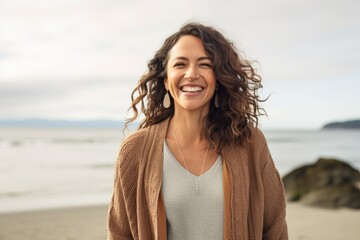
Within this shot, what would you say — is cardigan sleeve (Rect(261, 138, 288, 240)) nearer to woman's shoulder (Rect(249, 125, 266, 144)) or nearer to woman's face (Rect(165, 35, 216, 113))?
woman's shoulder (Rect(249, 125, 266, 144))

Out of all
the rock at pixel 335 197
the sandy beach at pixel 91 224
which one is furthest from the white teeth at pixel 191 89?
the rock at pixel 335 197

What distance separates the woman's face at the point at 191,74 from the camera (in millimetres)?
2420

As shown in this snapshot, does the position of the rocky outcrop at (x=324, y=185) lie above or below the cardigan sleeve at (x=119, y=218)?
below

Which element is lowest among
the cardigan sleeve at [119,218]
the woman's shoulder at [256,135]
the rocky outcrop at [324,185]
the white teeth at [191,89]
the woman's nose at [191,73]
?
the rocky outcrop at [324,185]

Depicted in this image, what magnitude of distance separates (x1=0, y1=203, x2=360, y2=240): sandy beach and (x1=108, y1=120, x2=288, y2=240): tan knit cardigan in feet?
17.5

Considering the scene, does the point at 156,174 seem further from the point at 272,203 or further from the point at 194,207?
the point at 272,203

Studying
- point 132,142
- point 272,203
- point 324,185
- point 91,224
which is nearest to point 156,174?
point 132,142

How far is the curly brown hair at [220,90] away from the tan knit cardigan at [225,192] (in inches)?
3.6

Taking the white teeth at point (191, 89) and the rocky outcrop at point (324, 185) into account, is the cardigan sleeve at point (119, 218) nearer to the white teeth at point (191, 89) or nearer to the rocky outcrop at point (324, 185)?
the white teeth at point (191, 89)

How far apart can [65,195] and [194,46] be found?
34.8 feet

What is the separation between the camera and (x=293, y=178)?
11.0m

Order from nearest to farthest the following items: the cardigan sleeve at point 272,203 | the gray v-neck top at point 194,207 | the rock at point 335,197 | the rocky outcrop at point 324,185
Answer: the gray v-neck top at point 194,207 → the cardigan sleeve at point 272,203 → the rock at point 335,197 → the rocky outcrop at point 324,185

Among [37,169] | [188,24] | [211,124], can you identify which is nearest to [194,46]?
[188,24]

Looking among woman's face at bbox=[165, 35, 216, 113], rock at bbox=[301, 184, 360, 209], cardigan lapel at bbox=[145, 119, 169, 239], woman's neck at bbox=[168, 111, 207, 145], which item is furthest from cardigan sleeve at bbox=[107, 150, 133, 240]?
rock at bbox=[301, 184, 360, 209]
